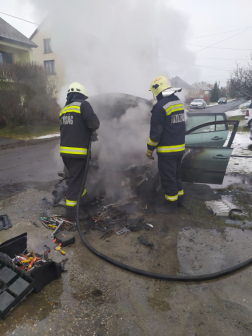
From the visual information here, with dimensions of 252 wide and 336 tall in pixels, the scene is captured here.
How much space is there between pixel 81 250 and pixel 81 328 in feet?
3.59

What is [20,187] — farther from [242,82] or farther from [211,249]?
[242,82]

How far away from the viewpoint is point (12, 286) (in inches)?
83.4

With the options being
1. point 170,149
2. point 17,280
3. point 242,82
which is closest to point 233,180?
point 170,149

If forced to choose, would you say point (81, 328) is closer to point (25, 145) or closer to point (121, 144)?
point (121, 144)

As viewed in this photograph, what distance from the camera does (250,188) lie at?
513 cm

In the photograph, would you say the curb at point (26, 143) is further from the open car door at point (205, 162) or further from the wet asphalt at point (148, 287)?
the open car door at point (205, 162)

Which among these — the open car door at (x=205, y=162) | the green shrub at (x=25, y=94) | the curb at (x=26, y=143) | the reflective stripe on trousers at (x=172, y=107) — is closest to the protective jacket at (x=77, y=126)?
the reflective stripe on trousers at (x=172, y=107)

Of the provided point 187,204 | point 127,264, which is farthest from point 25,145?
point 127,264

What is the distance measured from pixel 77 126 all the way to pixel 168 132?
137 centimetres

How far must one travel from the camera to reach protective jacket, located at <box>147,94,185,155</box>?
3.57 metres

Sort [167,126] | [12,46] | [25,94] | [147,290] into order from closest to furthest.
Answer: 1. [147,290]
2. [167,126]
3. [25,94]
4. [12,46]

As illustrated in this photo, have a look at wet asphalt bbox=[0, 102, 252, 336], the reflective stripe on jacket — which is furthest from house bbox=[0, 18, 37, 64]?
wet asphalt bbox=[0, 102, 252, 336]

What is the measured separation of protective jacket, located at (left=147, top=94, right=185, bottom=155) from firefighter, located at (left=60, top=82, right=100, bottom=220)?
87 cm

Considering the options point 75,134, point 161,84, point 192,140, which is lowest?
point 192,140
